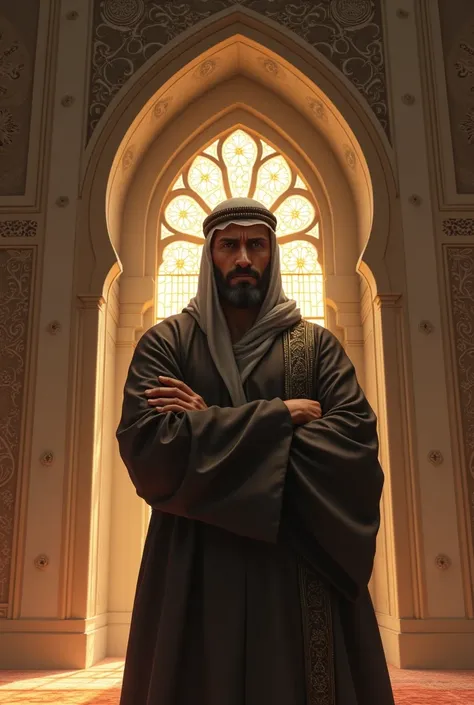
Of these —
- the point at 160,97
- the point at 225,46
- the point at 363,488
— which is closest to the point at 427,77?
the point at 225,46

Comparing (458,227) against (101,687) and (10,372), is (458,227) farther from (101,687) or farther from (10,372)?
(101,687)

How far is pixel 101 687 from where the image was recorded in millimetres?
3398

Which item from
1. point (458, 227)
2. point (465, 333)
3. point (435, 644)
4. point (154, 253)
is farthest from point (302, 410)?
point (154, 253)

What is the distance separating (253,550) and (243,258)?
71 centimetres

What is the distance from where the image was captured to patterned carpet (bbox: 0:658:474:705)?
307 cm

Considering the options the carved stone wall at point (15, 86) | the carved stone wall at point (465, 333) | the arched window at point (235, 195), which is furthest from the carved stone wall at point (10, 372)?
the carved stone wall at point (465, 333)

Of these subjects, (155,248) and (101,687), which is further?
(155,248)

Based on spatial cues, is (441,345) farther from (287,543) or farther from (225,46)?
(287,543)

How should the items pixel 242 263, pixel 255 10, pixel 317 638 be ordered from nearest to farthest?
1. pixel 317 638
2. pixel 242 263
3. pixel 255 10

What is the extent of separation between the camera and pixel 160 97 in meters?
5.07

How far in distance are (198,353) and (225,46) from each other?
4.11m

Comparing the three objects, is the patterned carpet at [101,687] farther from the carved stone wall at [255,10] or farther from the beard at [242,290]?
the carved stone wall at [255,10]

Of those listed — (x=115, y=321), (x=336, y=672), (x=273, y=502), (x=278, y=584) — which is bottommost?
(x=336, y=672)

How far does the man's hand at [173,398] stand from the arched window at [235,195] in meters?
3.63
